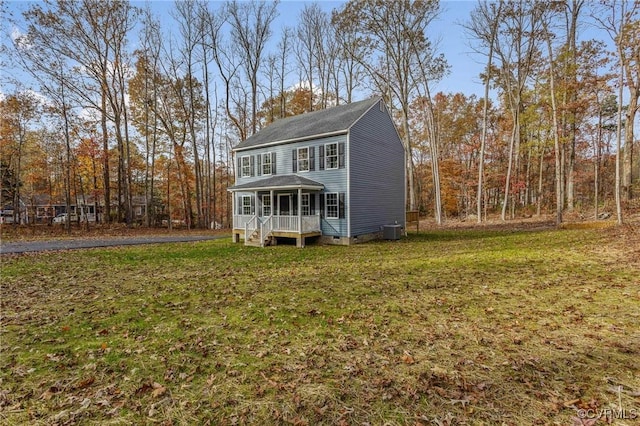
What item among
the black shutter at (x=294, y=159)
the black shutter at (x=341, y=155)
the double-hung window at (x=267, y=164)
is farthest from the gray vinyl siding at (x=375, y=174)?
the double-hung window at (x=267, y=164)

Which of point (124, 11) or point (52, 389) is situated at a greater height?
point (124, 11)

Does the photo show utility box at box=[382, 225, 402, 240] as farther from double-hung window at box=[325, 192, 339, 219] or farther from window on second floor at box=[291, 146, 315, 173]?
window on second floor at box=[291, 146, 315, 173]

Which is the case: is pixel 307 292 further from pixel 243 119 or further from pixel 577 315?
pixel 243 119

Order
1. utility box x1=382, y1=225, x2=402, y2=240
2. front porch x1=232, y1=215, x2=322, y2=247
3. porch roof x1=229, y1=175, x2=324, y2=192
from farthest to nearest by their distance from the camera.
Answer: utility box x1=382, y1=225, x2=402, y2=240 → front porch x1=232, y1=215, x2=322, y2=247 → porch roof x1=229, y1=175, x2=324, y2=192

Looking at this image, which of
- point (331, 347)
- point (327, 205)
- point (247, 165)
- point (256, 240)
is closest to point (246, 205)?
point (247, 165)

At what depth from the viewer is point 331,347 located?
4023 mm

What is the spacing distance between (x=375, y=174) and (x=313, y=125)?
14.4 feet

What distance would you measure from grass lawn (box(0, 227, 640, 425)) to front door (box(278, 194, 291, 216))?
873 centimetres

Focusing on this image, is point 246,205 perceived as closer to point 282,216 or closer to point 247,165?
point 247,165

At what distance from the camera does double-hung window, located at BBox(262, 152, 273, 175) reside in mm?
17469

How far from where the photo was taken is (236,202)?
18.2m

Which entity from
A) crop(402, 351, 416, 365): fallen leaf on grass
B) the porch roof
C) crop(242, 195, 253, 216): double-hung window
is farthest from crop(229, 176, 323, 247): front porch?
crop(402, 351, 416, 365): fallen leaf on grass

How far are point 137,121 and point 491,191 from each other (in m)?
38.9

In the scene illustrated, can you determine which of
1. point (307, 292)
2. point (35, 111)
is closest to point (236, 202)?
point (307, 292)
